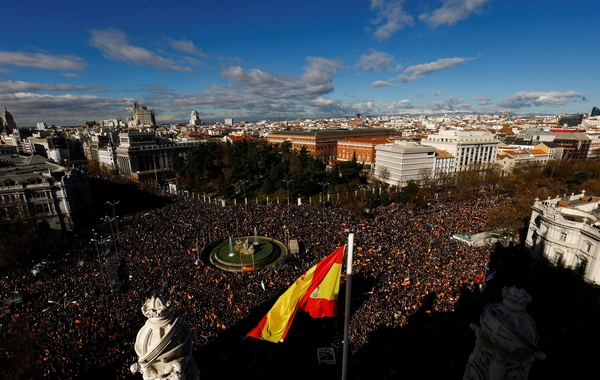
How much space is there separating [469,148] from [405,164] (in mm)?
19303

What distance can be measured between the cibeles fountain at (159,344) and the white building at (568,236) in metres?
25.8

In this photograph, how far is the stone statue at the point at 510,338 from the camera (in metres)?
3.92

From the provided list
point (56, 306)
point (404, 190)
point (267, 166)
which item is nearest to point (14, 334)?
point (56, 306)

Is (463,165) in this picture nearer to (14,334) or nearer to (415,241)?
(415,241)

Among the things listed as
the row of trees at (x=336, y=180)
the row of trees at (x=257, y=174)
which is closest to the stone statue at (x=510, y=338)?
the row of trees at (x=336, y=180)

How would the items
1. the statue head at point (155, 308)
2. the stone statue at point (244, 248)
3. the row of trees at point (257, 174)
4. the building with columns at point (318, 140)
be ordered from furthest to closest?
the building with columns at point (318, 140) < the row of trees at point (257, 174) < the stone statue at point (244, 248) < the statue head at point (155, 308)

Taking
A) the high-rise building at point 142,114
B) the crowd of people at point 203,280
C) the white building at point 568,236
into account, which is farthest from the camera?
the high-rise building at point 142,114

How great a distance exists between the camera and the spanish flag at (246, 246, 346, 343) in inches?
307

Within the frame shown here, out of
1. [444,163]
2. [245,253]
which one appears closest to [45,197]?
[245,253]

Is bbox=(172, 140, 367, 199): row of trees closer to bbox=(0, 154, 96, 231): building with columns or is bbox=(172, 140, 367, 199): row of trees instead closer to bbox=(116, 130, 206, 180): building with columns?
bbox=(116, 130, 206, 180): building with columns

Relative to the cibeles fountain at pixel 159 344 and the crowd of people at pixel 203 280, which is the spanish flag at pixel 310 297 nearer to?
the cibeles fountain at pixel 159 344

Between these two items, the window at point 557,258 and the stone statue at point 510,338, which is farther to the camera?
the window at point 557,258

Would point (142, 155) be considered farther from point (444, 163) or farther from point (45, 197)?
point (444, 163)

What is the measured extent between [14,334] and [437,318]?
2197 centimetres
